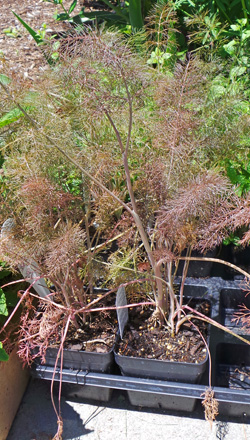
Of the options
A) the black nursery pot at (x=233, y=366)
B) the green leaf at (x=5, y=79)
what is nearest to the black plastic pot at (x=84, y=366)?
the black nursery pot at (x=233, y=366)

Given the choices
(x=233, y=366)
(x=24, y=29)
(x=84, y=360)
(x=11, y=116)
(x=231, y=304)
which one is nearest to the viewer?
(x=11, y=116)

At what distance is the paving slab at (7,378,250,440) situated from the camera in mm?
1547

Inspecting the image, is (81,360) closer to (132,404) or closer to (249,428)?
(132,404)

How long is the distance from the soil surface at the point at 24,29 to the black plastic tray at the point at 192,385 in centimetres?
224

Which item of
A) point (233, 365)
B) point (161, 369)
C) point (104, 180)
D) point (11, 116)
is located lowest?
point (233, 365)

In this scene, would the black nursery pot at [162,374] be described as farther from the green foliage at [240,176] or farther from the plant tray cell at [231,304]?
the green foliage at [240,176]

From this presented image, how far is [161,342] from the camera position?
158 cm

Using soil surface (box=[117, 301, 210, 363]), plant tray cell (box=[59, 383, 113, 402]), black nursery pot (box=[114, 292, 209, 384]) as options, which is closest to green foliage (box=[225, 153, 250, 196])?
soil surface (box=[117, 301, 210, 363])

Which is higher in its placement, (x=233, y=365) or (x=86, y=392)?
(x=86, y=392)

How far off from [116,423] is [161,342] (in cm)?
33

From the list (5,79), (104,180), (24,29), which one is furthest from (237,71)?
(24,29)

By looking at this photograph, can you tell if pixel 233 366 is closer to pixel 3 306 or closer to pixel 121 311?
pixel 121 311

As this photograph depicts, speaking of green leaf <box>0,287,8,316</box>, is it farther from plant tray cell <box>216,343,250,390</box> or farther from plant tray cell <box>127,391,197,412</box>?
plant tray cell <box>216,343,250,390</box>

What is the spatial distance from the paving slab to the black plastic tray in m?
0.04
